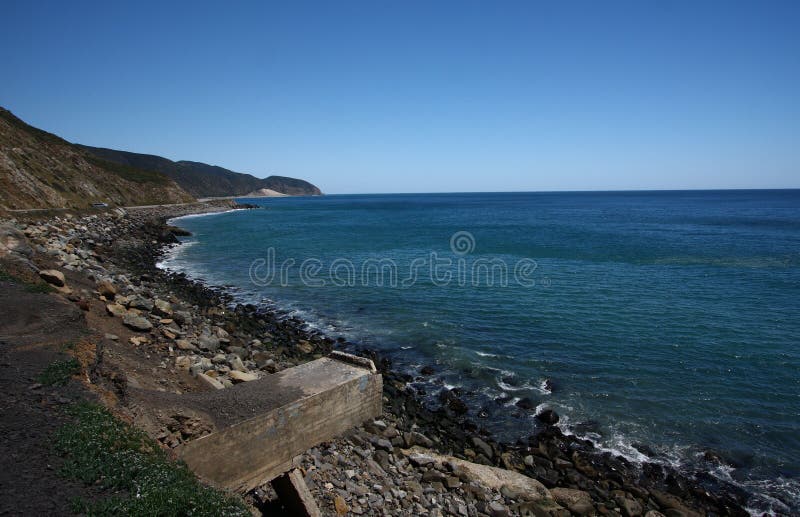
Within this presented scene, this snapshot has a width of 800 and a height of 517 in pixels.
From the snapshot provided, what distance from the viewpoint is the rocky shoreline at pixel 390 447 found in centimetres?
990

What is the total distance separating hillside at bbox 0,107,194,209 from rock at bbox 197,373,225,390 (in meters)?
36.7

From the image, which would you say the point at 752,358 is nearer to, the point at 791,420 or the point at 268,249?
the point at 791,420

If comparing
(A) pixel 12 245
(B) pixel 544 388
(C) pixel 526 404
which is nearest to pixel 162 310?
(A) pixel 12 245

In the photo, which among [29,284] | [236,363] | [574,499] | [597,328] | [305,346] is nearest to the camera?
[574,499]

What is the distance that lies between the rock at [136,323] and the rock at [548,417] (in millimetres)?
14185

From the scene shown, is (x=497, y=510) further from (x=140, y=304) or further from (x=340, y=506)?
(x=140, y=304)

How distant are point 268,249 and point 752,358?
137 feet

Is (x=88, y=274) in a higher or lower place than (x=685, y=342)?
higher

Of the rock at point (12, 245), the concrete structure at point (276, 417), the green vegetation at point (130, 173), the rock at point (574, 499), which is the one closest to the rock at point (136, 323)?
the rock at point (12, 245)

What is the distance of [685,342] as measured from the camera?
67.1ft

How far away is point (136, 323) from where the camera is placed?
16.5 meters

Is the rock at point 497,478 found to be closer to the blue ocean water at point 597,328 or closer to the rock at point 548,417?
the blue ocean water at point 597,328

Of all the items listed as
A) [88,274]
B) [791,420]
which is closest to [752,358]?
[791,420]

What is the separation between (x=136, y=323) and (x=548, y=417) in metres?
14.8
